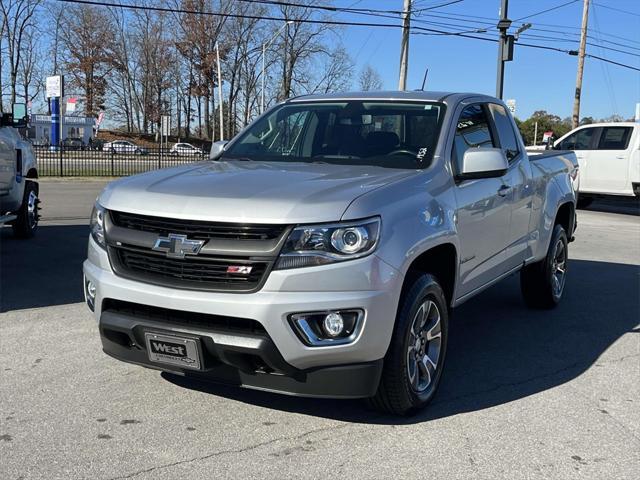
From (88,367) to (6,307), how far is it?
2.03m

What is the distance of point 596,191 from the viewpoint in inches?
665

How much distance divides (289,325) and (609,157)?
15368mm

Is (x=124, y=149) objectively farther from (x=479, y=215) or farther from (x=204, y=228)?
(x=204, y=228)

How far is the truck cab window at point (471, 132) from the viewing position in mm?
4543

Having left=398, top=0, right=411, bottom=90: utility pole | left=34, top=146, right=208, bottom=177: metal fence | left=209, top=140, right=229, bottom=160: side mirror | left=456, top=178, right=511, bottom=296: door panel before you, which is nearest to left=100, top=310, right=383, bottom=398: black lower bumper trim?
left=456, top=178, right=511, bottom=296: door panel

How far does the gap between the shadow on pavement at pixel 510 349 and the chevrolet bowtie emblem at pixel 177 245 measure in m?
1.14

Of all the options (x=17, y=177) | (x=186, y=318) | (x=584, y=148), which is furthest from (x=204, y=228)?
(x=584, y=148)

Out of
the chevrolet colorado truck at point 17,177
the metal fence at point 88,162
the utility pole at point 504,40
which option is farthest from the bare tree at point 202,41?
the chevrolet colorado truck at point 17,177

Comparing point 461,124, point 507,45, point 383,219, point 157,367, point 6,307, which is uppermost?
point 507,45

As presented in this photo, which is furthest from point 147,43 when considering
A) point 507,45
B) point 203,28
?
point 507,45

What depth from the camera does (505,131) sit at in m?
5.65

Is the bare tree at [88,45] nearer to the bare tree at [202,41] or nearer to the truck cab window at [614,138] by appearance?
the bare tree at [202,41]

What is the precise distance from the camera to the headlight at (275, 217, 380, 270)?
3188 millimetres

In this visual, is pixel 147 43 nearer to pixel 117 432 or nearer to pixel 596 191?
pixel 596 191
